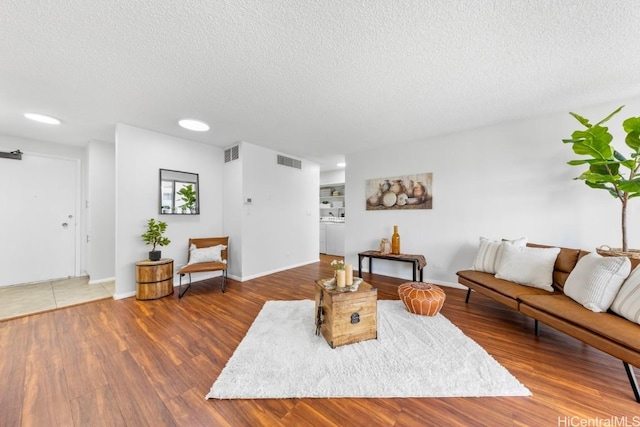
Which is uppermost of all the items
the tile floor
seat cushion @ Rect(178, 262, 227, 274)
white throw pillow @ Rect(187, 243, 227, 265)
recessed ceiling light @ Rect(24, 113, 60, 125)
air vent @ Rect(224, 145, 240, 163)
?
recessed ceiling light @ Rect(24, 113, 60, 125)

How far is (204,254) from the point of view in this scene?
3539 millimetres

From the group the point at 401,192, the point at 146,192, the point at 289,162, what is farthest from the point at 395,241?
the point at 146,192

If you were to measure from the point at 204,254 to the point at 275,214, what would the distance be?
147cm

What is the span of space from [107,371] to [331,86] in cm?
298

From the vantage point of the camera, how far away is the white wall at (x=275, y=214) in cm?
398

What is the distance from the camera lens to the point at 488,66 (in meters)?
1.89

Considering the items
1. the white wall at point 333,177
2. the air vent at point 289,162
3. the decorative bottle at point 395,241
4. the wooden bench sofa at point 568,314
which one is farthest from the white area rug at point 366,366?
the white wall at point 333,177

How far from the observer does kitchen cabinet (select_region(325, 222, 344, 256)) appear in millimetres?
6227

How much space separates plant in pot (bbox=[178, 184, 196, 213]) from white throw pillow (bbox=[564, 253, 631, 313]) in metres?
4.78

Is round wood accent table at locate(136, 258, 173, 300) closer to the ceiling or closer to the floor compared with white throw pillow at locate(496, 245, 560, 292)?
closer to the floor

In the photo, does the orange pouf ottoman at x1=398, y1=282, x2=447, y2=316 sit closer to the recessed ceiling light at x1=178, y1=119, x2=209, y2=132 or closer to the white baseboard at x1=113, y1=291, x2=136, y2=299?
the recessed ceiling light at x1=178, y1=119, x2=209, y2=132

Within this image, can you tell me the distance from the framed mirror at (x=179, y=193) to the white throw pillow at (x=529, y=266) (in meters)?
4.45

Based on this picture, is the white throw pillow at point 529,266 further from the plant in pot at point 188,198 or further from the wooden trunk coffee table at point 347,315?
the plant in pot at point 188,198

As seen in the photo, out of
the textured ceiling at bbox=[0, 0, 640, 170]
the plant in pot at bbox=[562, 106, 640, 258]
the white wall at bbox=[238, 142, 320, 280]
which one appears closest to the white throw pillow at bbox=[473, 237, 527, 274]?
the plant in pot at bbox=[562, 106, 640, 258]
